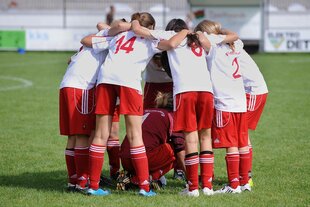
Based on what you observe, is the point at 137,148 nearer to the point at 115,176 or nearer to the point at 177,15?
the point at 115,176

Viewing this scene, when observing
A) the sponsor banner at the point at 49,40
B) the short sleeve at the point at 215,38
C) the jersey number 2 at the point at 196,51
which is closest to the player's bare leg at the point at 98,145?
the jersey number 2 at the point at 196,51

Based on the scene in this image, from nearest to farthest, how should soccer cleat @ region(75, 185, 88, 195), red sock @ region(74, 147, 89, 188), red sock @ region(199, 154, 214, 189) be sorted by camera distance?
red sock @ region(199, 154, 214, 189), soccer cleat @ region(75, 185, 88, 195), red sock @ region(74, 147, 89, 188)

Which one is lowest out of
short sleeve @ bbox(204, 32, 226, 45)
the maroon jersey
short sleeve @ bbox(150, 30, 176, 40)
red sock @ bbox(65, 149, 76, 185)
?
red sock @ bbox(65, 149, 76, 185)

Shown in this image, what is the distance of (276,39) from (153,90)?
21.6 m

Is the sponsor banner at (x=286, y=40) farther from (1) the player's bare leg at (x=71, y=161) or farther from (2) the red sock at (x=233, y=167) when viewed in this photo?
(1) the player's bare leg at (x=71, y=161)

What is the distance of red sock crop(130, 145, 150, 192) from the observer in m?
6.80

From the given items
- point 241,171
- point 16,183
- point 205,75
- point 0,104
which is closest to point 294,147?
point 241,171

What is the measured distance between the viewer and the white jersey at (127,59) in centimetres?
675

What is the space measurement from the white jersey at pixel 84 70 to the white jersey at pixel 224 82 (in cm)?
110

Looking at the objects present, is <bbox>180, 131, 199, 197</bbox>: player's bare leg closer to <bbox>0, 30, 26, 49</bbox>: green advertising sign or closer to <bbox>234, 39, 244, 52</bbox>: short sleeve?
<bbox>234, 39, 244, 52</bbox>: short sleeve

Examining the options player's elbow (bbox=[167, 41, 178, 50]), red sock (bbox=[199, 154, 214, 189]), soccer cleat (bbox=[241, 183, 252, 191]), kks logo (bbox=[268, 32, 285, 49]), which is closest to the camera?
player's elbow (bbox=[167, 41, 178, 50])

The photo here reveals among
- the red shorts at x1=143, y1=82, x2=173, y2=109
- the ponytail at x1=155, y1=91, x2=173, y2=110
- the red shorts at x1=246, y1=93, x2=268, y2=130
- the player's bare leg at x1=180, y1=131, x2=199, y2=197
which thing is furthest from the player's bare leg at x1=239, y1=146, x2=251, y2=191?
the red shorts at x1=143, y1=82, x2=173, y2=109

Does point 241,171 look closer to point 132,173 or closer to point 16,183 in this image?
point 132,173

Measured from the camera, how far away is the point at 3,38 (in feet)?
99.9
